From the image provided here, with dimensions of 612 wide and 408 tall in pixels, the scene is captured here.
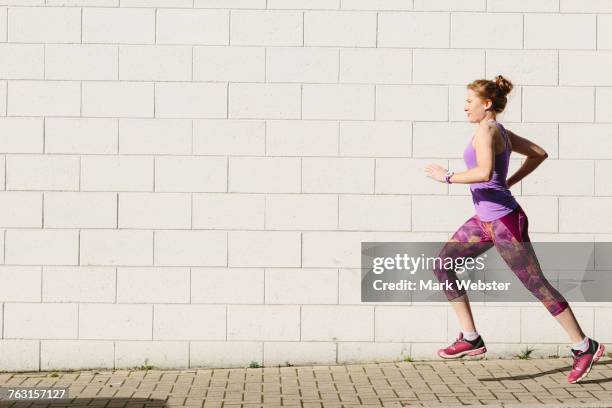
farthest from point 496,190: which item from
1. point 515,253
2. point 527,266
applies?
point 527,266

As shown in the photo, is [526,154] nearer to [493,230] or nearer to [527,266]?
[493,230]

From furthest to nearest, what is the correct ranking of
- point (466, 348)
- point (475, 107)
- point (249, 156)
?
1. point (249, 156)
2. point (475, 107)
3. point (466, 348)

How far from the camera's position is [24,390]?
7363 millimetres

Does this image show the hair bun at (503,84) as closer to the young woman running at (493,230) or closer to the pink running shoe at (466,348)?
the young woman running at (493,230)

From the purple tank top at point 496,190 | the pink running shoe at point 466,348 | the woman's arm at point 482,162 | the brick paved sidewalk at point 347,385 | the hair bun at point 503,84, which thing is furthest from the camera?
the hair bun at point 503,84

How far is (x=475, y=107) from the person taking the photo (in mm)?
7668

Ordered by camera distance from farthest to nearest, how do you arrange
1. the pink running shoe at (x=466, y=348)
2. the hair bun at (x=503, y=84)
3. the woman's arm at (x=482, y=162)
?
the hair bun at (x=503, y=84), the pink running shoe at (x=466, y=348), the woman's arm at (x=482, y=162)

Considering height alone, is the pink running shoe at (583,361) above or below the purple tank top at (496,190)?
below

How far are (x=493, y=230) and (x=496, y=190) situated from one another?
28 centimetres

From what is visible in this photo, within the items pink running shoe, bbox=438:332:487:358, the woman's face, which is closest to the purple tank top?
the woman's face

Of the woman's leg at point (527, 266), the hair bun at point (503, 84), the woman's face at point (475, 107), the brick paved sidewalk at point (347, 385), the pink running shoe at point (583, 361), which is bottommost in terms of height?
the brick paved sidewalk at point (347, 385)

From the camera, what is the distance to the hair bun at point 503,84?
755cm

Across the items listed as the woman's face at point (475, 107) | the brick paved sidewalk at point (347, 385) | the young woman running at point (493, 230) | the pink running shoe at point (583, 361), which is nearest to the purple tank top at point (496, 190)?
the young woman running at point (493, 230)

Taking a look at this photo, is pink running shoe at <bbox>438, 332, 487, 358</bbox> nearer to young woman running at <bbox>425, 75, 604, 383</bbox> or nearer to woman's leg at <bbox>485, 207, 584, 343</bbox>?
young woman running at <bbox>425, 75, 604, 383</bbox>
